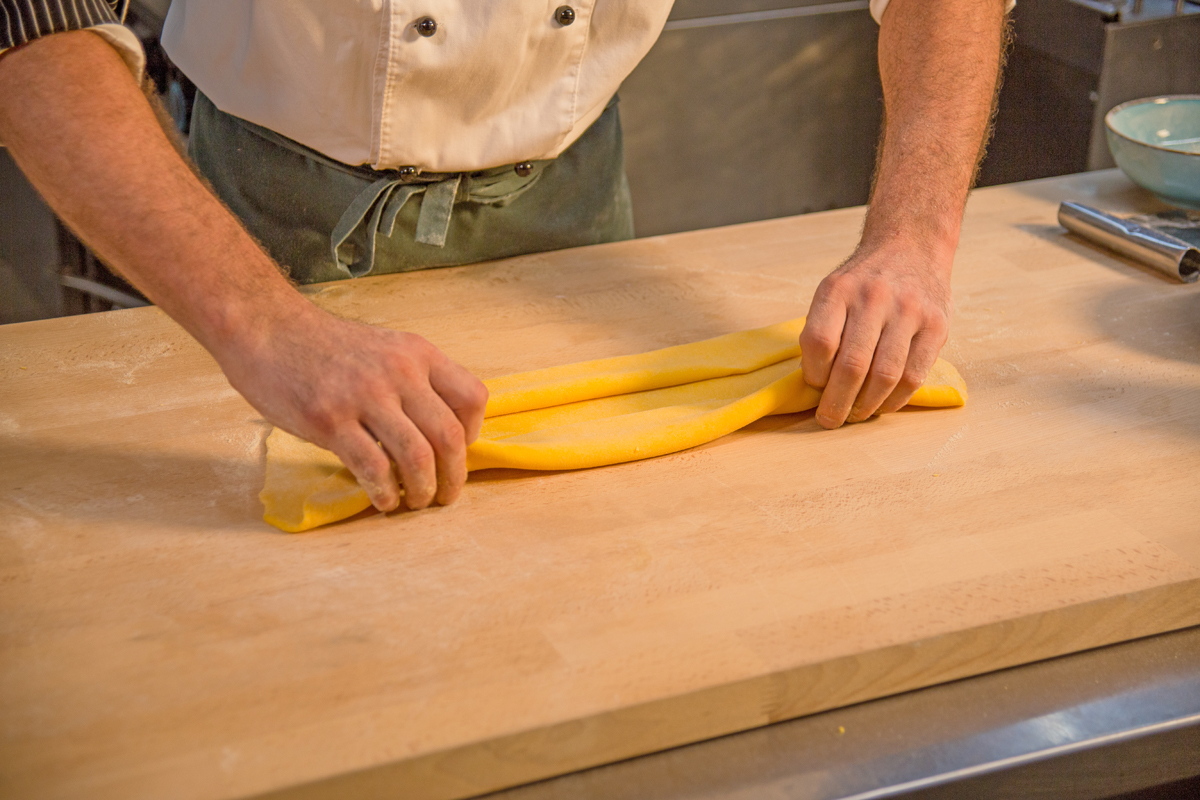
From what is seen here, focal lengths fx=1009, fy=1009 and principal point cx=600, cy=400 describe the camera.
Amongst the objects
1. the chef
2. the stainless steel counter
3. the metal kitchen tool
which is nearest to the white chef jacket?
the chef

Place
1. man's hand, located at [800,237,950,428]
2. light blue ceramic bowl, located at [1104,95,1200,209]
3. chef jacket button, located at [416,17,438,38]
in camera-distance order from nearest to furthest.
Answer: man's hand, located at [800,237,950,428]
chef jacket button, located at [416,17,438,38]
light blue ceramic bowl, located at [1104,95,1200,209]

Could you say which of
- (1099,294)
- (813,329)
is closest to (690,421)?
(813,329)

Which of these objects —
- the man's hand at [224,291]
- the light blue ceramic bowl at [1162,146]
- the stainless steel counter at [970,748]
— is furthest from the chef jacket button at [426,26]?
the light blue ceramic bowl at [1162,146]

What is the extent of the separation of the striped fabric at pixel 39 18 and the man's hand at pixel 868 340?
741 millimetres

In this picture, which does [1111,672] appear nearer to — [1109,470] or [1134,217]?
[1109,470]

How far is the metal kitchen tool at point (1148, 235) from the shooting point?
1.26 meters

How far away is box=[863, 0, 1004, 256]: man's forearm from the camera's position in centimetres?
112

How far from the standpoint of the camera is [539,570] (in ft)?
2.64

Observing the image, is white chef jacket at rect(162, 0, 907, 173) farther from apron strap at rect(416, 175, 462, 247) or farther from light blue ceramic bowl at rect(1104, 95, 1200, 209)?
light blue ceramic bowl at rect(1104, 95, 1200, 209)

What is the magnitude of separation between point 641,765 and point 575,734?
6cm

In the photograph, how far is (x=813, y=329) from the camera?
0.97m

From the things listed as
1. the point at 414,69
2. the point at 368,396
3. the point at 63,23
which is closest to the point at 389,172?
the point at 414,69

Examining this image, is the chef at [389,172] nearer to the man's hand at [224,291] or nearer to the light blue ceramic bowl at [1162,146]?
the man's hand at [224,291]

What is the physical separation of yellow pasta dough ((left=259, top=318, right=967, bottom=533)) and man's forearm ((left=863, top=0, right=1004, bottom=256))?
0.53 feet
